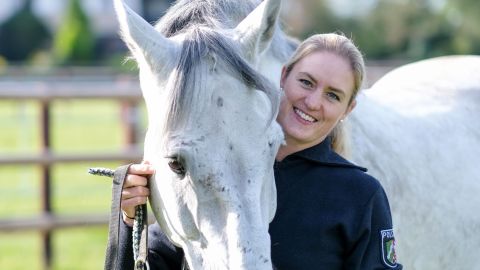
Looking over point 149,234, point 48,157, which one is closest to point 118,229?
point 149,234

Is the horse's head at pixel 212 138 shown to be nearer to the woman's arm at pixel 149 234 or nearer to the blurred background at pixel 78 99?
the woman's arm at pixel 149 234

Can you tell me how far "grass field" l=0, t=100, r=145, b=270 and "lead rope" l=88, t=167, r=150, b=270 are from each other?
15.1ft

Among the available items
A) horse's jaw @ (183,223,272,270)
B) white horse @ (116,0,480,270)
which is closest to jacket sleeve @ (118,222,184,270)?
white horse @ (116,0,480,270)

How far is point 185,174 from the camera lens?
2.24 m

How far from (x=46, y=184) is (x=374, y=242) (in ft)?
18.5

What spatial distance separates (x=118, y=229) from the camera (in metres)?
2.54

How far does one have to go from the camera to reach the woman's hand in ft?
7.97

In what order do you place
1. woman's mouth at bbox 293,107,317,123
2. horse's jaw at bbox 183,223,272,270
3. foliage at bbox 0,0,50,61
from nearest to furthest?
horse's jaw at bbox 183,223,272,270, woman's mouth at bbox 293,107,317,123, foliage at bbox 0,0,50,61

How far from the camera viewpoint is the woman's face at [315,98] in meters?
2.62

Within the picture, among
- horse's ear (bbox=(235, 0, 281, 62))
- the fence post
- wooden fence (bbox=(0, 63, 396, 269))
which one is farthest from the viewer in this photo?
the fence post

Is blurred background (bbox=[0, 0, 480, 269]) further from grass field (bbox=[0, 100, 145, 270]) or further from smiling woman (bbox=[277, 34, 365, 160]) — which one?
smiling woman (bbox=[277, 34, 365, 160])

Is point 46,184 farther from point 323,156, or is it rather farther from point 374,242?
point 374,242

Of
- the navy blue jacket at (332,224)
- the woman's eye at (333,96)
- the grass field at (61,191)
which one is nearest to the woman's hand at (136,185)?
the navy blue jacket at (332,224)

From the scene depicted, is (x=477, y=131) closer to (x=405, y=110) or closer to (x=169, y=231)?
(x=405, y=110)
